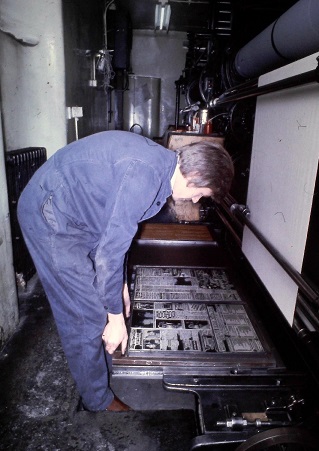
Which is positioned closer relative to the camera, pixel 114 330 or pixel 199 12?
pixel 114 330

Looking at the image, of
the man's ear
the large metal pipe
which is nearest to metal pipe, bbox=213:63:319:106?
the large metal pipe

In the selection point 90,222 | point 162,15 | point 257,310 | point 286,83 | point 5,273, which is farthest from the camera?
point 162,15

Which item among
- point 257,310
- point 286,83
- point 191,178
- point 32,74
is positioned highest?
point 32,74

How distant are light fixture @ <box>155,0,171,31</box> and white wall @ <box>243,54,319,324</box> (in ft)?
13.4

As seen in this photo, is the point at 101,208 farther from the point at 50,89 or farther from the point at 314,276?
the point at 50,89

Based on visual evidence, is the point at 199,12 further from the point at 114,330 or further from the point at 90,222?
the point at 114,330

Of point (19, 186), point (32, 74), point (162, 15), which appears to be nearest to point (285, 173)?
point (19, 186)

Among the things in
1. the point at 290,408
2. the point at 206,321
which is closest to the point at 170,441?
the point at 290,408

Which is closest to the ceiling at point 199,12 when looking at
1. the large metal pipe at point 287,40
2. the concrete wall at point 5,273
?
the large metal pipe at point 287,40

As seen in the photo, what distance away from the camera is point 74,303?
55.8 inches

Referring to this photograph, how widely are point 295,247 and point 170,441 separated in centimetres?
101

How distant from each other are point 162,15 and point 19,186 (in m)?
4.56

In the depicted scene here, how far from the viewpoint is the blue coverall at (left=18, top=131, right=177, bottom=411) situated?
4.00 ft

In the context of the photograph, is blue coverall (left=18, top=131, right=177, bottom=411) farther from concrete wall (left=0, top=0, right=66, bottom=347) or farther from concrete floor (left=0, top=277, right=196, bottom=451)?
concrete wall (left=0, top=0, right=66, bottom=347)
